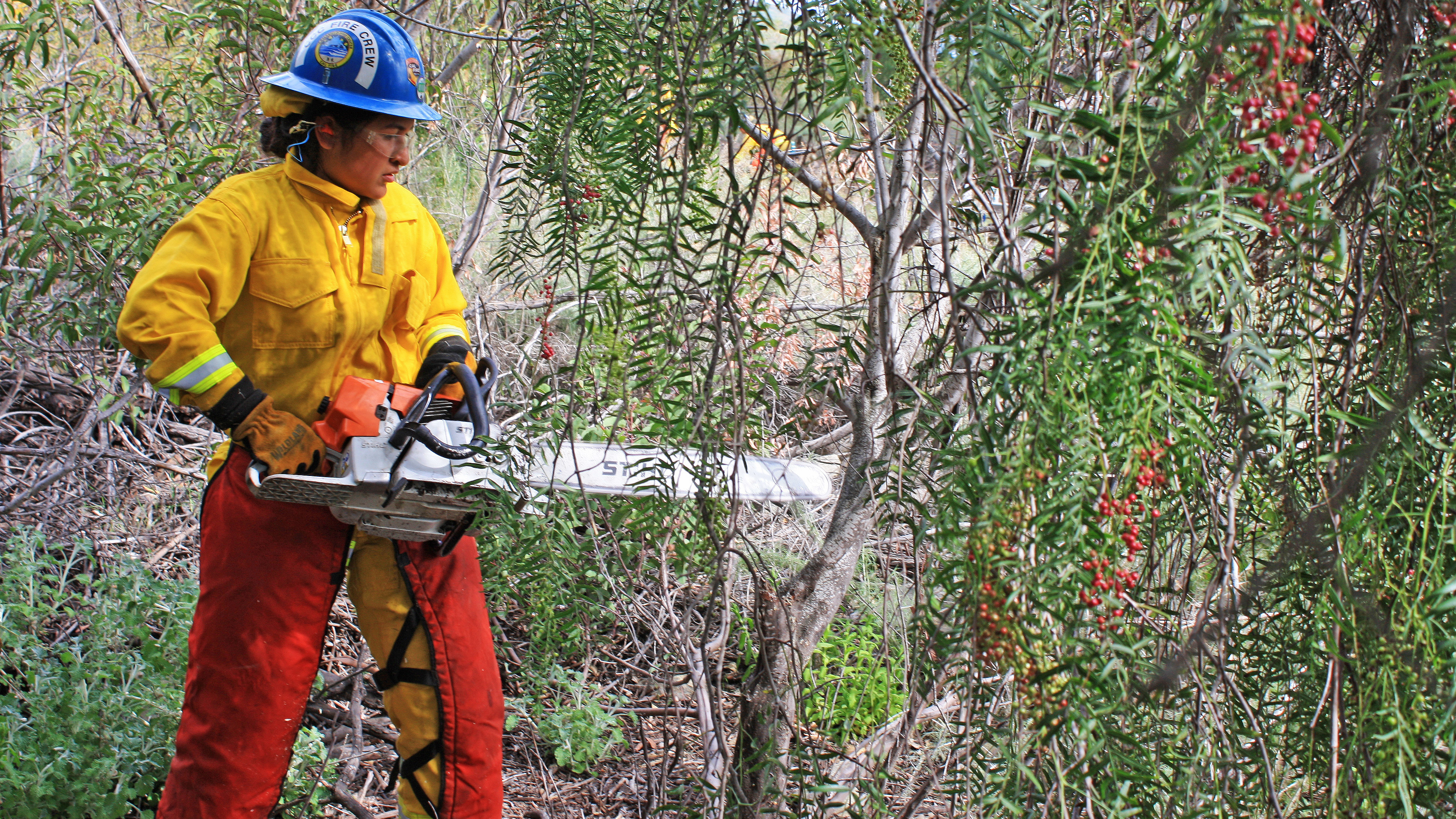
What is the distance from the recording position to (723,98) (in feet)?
4.47

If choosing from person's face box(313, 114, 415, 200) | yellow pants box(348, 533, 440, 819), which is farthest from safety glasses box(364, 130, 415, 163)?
yellow pants box(348, 533, 440, 819)

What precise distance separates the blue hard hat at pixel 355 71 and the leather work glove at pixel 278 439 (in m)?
0.76

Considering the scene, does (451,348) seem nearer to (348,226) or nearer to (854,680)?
(348,226)

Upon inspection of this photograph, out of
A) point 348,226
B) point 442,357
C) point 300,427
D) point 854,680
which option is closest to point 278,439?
point 300,427

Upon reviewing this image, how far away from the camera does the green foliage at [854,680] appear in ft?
10.2

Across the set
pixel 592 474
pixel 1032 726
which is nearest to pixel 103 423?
pixel 592 474

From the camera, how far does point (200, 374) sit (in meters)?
2.19

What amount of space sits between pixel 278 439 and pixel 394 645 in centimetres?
60

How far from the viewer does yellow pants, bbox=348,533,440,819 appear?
241cm

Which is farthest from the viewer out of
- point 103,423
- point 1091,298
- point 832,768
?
point 103,423

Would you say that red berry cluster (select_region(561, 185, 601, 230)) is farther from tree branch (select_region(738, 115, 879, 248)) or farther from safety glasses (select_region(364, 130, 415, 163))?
safety glasses (select_region(364, 130, 415, 163))

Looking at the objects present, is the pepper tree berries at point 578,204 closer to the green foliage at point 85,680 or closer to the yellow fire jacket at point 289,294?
the yellow fire jacket at point 289,294

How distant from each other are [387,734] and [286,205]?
1.92 meters

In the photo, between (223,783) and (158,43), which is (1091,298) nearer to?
(223,783)
